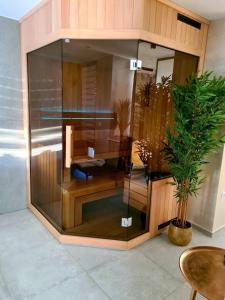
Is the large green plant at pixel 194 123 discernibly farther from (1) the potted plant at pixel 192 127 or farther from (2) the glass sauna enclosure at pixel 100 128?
(2) the glass sauna enclosure at pixel 100 128

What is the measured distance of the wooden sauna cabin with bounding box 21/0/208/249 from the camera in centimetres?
212

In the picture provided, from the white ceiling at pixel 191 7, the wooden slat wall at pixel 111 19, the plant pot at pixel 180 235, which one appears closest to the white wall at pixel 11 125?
the white ceiling at pixel 191 7

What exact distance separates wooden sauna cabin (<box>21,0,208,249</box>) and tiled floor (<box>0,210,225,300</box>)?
17 centimetres

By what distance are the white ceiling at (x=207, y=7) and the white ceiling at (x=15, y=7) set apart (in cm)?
154

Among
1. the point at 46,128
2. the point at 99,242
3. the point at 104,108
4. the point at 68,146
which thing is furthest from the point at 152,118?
the point at 99,242

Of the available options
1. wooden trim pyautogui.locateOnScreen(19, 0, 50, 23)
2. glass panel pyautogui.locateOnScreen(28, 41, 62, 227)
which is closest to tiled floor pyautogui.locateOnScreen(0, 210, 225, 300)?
glass panel pyautogui.locateOnScreen(28, 41, 62, 227)

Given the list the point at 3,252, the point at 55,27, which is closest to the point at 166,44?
the point at 55,27

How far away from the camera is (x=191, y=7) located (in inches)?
91.0

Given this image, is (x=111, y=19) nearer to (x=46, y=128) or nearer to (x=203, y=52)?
(x=203, y=52)

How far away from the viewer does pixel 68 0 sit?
2.04m

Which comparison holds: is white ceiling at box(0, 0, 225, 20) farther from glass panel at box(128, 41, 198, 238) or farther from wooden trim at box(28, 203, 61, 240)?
wooden trim at box(28, 203, 61, 240)

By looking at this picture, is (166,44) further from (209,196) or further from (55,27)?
(209,196)

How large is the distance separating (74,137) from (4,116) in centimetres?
103

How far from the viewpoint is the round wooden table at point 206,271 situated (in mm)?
1272
